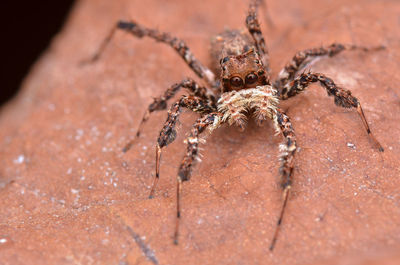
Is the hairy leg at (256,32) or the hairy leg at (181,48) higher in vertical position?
the hairy leg at (256,32)

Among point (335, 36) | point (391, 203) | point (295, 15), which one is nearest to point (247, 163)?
point (391, 203)

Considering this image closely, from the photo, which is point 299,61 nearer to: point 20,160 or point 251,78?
point 251,78

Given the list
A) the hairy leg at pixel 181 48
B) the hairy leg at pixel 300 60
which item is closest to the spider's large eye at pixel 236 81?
the hairy leg at pixel 300 60

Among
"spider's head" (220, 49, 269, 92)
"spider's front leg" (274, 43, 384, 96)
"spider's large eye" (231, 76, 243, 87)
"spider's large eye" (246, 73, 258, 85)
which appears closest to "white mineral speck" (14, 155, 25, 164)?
"spider's head" (220, 49, 269, 92)

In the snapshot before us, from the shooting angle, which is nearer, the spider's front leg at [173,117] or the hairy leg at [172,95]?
the spider's front leg at [173,117]

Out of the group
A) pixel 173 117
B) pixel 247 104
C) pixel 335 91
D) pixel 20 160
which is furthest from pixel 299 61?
pixel 20 160

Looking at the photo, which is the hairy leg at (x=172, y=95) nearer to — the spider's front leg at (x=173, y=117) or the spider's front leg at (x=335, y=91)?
the spider's front leg at (x=173, y=117)

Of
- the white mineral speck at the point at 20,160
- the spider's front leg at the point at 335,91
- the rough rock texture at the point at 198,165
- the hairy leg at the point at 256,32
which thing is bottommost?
the white mineral speck at the point at 20,160

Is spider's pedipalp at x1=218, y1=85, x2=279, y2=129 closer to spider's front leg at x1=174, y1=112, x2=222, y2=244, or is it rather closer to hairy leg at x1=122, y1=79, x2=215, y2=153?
spider's front leg at x1=174, y1=112, x2=222, y2=244
